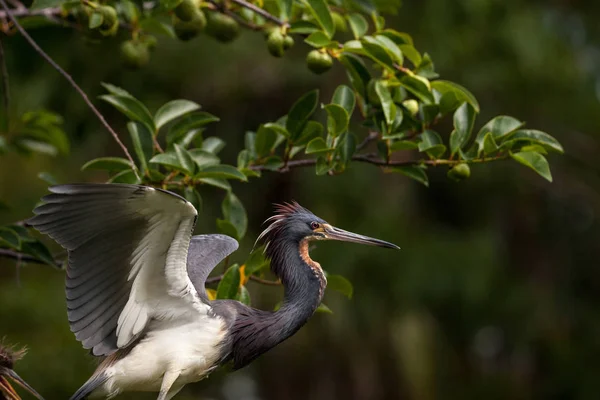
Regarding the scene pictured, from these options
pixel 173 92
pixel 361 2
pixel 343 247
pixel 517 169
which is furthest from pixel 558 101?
pixel 361 2

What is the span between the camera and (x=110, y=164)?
11.6 feet

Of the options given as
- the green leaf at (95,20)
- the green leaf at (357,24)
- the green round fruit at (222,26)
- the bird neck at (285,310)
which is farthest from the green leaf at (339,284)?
the green leaf at (95,20)

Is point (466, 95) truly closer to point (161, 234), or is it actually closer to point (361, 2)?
point (361, 2)

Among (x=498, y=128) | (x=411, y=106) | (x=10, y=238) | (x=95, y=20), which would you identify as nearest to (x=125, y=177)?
(x=10, y=238)

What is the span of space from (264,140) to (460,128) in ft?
2.29

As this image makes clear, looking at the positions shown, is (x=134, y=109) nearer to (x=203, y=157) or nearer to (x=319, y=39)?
(x=203, y=157)

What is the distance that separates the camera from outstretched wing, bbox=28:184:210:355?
311cm

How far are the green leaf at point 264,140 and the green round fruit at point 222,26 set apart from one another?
1.78 ft

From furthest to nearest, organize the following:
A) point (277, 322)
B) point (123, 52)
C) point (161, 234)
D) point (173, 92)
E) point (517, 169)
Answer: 1. point (517, 169)
2. point (173, 92)
3. point (123, 52)
4. point (277, 322)
5. point (161, 234)

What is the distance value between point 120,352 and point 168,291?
349 millimetres

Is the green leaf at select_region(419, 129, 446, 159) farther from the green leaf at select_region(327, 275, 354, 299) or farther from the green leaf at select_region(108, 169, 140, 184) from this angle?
the green leaf at select_region(108, 169, 140, 184)

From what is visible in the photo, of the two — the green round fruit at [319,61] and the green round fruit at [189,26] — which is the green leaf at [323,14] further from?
the green round fruit at [189,26]

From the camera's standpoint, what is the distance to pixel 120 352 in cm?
356

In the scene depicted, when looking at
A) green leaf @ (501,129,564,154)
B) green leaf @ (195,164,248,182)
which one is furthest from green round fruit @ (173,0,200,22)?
green leaf @ (501,129,564,154)
